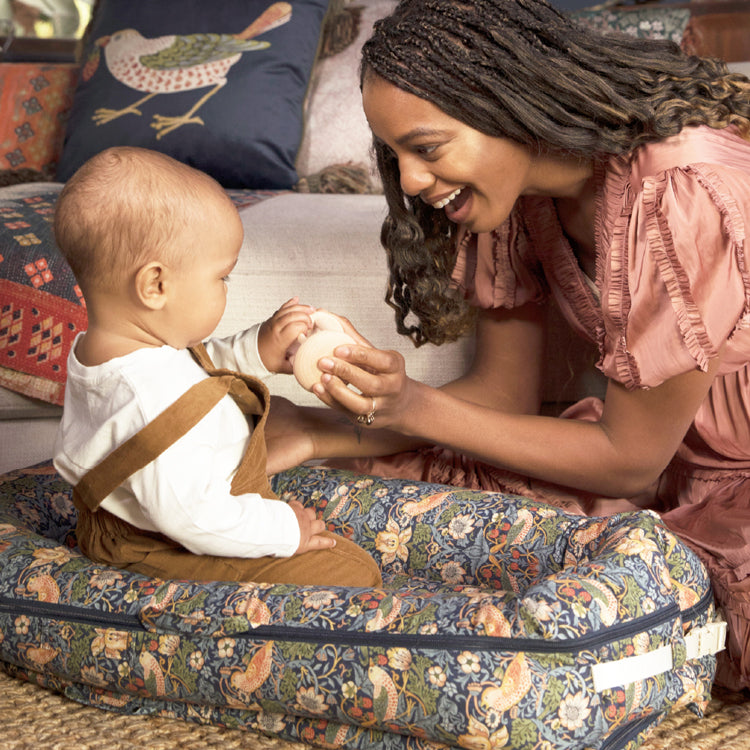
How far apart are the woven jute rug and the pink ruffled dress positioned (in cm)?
9

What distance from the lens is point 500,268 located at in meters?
1.46

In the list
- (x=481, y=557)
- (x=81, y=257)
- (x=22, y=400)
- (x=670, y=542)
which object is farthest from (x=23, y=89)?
(x=670, y=542)

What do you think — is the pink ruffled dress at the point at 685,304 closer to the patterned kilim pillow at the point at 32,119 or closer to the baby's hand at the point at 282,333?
the baby's hand at the point at 282,333

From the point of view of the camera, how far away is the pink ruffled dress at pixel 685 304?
3.51 feet

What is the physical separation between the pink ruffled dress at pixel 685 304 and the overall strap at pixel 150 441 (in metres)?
0.51

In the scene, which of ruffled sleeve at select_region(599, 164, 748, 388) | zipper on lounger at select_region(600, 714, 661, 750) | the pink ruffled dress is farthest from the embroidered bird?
zipper on lounger at select_region(600, 714, 661, 750)

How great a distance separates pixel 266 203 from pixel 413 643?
1.27 metres

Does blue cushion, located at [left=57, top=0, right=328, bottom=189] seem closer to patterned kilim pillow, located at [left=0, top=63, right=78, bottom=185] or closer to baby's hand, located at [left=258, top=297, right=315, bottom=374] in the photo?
patterned kilim pillow, located at [left=0, top=63, right=78, bottom=185]

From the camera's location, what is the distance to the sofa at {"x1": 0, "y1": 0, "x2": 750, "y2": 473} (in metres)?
1.67

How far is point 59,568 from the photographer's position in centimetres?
111

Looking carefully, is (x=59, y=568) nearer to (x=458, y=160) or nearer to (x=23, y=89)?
(x=458, y=160)

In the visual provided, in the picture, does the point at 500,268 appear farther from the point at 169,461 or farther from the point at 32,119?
the point at 32,119

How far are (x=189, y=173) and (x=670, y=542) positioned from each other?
2.24 ft

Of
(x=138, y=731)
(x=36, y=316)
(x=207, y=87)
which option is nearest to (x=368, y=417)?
(x=138, y=731)
